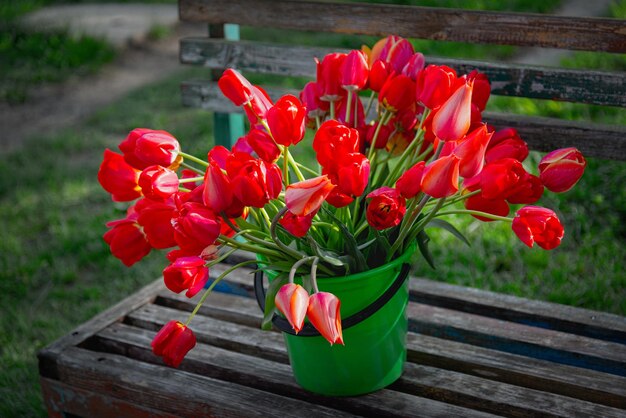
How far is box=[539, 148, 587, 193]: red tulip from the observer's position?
1111mm

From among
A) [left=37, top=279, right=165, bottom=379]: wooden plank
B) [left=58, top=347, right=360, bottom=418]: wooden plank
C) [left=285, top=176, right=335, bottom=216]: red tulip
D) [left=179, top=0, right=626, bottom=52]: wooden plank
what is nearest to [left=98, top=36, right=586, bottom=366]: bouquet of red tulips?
[left=285, top=176, right=335, bottom=216]: red tulip

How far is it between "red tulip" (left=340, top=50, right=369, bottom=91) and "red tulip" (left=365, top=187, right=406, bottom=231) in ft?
0.87

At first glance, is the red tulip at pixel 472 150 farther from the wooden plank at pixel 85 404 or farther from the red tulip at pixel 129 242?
the wooden plank at pixel 85 404

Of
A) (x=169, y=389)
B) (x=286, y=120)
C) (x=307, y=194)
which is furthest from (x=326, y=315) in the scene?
(x=169, y=389)

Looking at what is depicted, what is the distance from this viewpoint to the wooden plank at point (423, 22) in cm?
152

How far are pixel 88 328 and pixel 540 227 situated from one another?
1004mm

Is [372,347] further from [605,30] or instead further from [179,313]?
[605,30]

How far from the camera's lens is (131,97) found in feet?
13.8

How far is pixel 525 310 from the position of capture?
62.3 inches

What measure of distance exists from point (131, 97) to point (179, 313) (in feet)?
9.00

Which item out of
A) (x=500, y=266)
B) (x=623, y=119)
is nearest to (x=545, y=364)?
(x=500, y=266)

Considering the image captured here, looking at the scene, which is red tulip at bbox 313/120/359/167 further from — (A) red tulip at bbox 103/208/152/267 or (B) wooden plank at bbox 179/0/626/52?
(B) wooden plank at bbox 179/0/626/52

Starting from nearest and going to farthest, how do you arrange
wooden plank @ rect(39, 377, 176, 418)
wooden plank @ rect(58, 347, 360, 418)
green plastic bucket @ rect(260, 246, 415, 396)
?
green plastic bucket @ rect(260, 246, 415, 396), wooden plank @ rect(58, 347, 360, 418), wooden plank @ rect(39, 377, 176, 418)

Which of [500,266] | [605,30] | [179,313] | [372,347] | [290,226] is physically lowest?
[500,266]
